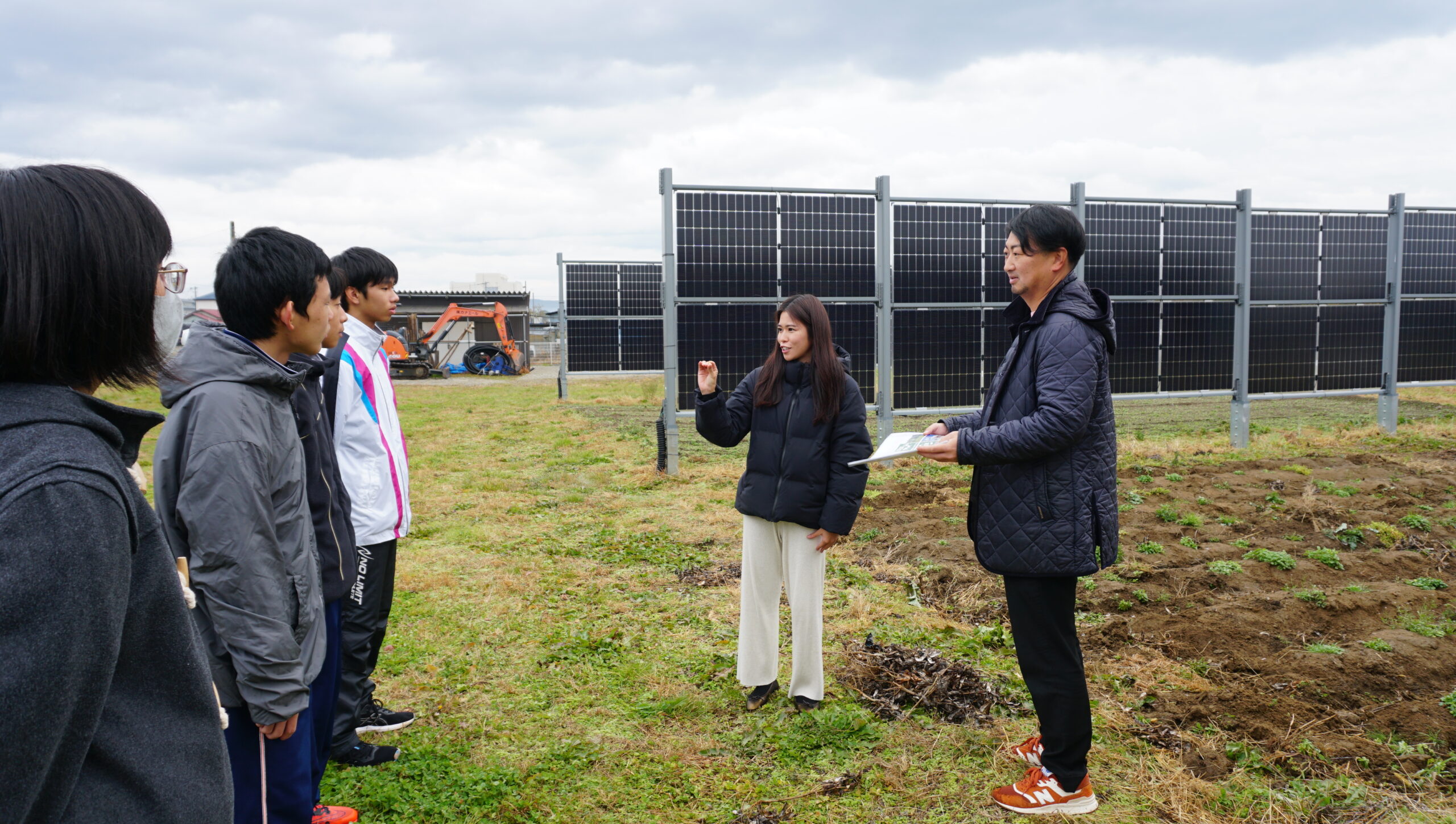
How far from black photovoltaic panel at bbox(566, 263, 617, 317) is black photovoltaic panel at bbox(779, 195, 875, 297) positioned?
33.5 ft

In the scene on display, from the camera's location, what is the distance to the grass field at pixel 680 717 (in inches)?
131

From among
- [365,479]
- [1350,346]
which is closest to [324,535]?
[365,479]

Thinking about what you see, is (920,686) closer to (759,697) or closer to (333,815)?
(759,697)

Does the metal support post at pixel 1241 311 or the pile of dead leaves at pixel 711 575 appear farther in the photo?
the metal support post at pixel 1241 311

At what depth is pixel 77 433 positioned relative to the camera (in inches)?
42.6

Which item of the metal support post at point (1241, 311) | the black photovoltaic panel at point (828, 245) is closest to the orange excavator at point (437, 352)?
the black photovoltaic panel at point (828, 245)

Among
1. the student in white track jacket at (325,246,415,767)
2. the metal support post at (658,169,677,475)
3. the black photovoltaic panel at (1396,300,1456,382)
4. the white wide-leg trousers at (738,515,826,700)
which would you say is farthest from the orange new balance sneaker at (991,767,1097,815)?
the black photovoltaic panel at (1396,300,1456,382)

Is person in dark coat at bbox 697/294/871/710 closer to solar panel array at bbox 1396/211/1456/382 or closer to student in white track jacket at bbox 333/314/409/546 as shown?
student in white track jacket at bbox 333/314/409/546

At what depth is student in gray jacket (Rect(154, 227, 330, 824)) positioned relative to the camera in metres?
2.12

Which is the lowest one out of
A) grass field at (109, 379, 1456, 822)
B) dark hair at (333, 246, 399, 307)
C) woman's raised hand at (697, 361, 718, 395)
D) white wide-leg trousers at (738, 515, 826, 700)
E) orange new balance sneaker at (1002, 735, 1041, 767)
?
grass field at (109, 379, 1456, 822)

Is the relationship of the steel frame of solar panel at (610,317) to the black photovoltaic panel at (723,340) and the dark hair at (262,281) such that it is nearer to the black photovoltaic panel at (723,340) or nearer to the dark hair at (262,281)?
the black photovoltaic panel at (723,340)

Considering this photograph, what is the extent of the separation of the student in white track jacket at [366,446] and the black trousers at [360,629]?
0.33 ft

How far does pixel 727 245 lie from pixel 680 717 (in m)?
6.65

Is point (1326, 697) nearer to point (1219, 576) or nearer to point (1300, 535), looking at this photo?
point (1219, 576)
